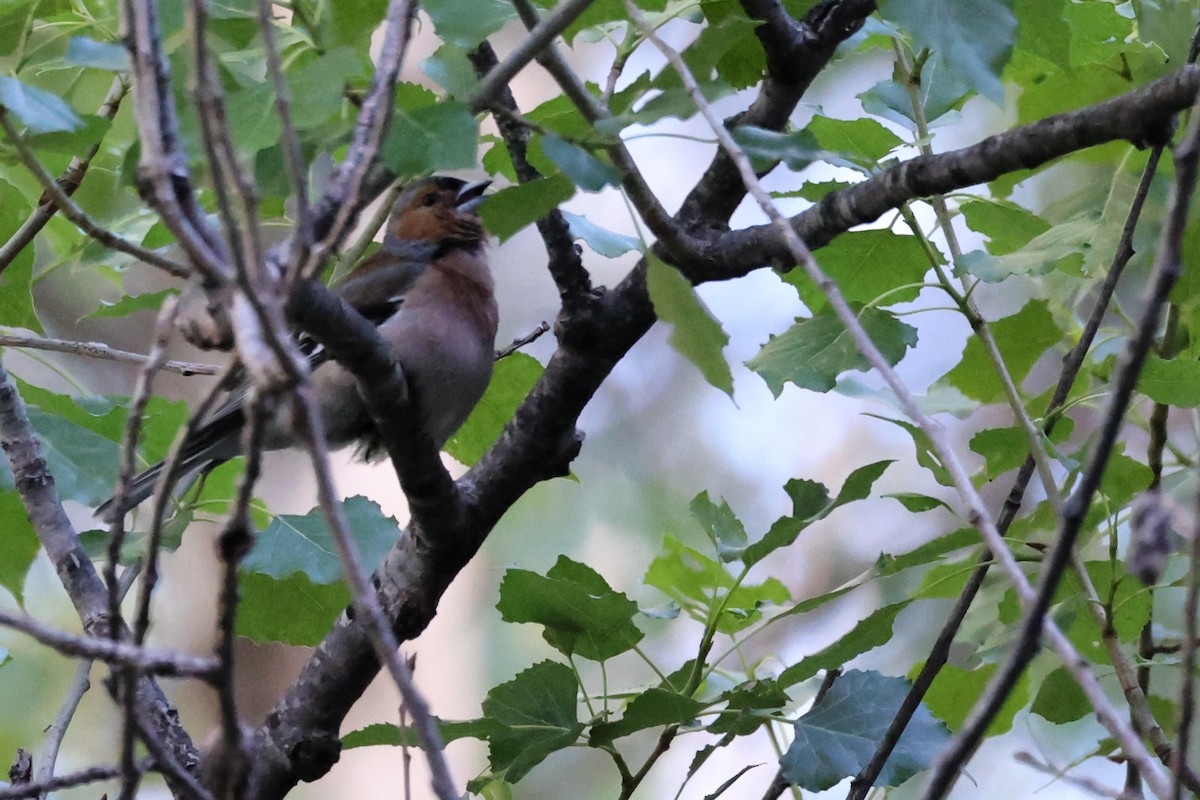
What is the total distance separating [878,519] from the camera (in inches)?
198

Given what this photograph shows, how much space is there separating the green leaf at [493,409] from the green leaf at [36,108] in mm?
1189

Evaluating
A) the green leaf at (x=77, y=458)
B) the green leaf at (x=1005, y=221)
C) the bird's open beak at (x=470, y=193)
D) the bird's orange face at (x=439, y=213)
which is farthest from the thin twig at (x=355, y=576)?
the bird's open beak at (x=470, y=193)

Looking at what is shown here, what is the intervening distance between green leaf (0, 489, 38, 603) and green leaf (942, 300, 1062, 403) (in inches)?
54.7

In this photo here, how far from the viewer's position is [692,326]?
3.42ft

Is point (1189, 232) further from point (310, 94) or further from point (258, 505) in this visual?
point (258, 505)

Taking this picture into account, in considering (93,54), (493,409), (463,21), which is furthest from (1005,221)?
(93,54)

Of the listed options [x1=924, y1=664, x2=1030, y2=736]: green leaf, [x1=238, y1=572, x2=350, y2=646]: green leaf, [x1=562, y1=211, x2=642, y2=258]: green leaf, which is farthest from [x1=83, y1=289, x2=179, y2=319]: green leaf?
[x1=924, y1=664, x2=1030, y2=736]: green leaf

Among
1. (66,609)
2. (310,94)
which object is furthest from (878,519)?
(310,94)

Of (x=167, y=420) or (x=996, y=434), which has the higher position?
(x=167, y=420)

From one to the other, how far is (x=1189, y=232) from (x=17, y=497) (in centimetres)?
172

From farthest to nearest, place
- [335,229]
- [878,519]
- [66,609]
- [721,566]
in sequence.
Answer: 1. [878,519]
2. [66,609]
3. [721,566]
4. [335,229]

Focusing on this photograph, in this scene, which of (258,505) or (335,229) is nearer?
(335,229)

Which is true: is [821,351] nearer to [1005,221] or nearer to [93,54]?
[1005,221]

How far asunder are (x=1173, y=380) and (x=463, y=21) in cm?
95
